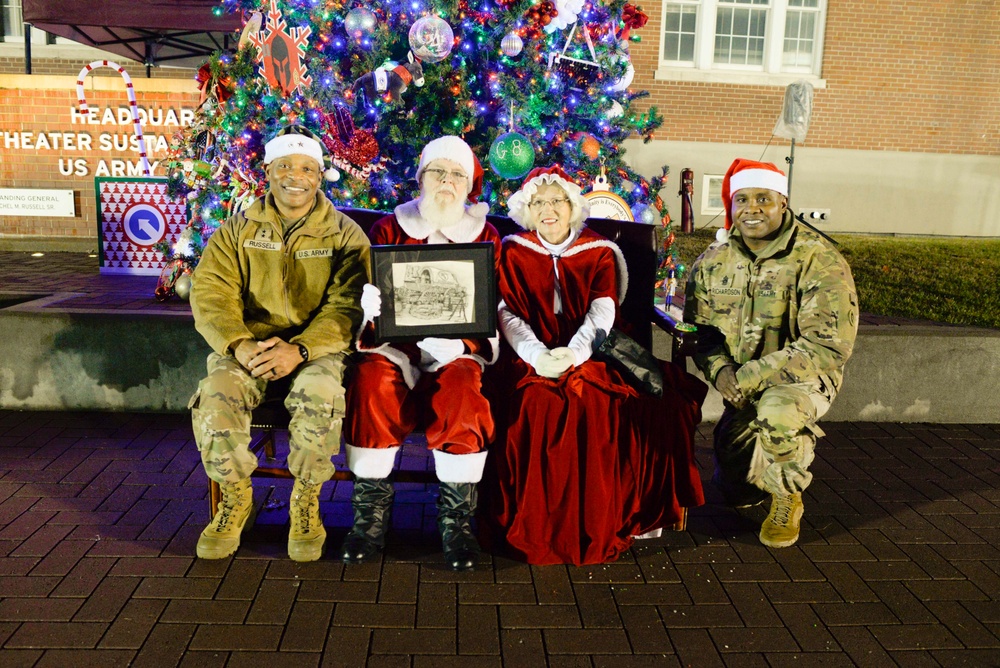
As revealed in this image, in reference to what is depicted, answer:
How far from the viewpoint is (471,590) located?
301cm

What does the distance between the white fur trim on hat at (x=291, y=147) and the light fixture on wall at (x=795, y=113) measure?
9302mm

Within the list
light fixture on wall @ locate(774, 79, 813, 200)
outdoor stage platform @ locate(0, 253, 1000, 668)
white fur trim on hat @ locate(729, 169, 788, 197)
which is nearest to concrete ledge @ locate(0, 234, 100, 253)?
outdoor stage platform @ locate(0, 253, 1000, 668)

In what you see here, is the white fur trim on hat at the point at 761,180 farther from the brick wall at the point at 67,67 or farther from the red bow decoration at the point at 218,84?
the brick wall at the point at 67,67

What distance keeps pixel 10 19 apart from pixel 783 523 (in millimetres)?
14216

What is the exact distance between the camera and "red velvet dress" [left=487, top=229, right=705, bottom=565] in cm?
323

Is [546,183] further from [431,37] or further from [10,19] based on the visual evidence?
[10,19]

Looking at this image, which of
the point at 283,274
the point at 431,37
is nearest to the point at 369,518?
the point at 283,274

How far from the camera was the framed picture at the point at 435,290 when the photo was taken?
3.28 m

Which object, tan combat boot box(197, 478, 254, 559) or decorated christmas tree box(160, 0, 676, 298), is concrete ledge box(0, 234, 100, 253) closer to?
decorated christmas tree box(160, 0, 676, 298)

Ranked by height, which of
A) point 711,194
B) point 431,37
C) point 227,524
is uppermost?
point 431,37

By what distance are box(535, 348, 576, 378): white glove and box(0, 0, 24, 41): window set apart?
42.8 ft

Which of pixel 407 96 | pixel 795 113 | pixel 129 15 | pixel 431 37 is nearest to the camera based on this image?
pixel 431 37

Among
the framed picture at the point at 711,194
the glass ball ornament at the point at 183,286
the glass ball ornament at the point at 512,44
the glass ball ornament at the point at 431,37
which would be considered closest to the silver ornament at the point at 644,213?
the glass ball ornament at the point at 512,44

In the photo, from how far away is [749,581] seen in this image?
10.3ft
